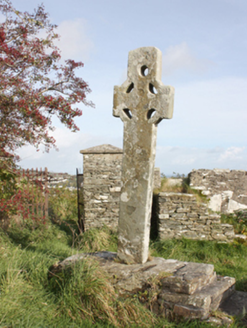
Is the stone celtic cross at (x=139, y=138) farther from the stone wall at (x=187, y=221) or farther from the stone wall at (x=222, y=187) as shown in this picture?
the stone wall at (x=222, y=187)

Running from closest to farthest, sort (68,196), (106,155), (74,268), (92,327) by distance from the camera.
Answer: (92,327), (74,268), (106,155), (68,196)

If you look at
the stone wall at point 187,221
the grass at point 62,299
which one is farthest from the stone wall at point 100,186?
the grass at point 62,299

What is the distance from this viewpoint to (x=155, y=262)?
4742mm

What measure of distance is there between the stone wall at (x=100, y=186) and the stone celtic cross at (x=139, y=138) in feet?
13.6

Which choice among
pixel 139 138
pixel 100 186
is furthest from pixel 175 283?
pixel 100 186

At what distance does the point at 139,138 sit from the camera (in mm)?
4590

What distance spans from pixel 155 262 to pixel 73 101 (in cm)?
508

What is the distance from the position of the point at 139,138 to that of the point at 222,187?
6541mm

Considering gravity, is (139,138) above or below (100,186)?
above

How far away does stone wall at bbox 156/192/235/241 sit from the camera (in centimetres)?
829

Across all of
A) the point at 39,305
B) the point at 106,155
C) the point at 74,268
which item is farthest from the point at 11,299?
the point at 106,155

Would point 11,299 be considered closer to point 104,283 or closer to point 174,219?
point 104,283

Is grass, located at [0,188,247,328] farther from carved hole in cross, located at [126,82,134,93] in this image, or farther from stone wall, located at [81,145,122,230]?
stone wall, located at [81,145,122,230]

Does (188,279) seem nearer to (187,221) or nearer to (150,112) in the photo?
(150,112)
